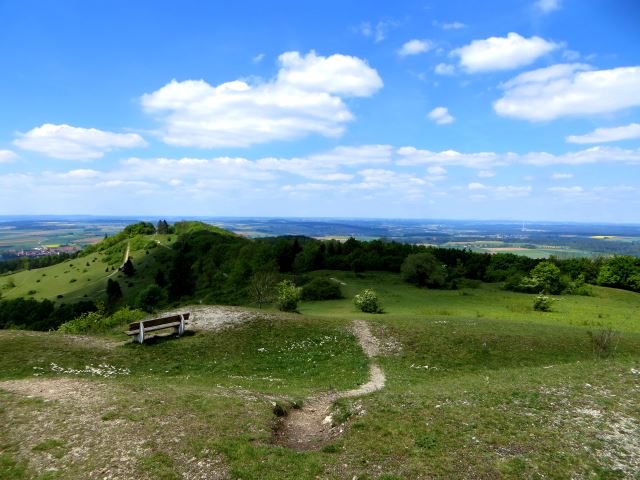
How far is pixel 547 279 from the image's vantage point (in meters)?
84.1

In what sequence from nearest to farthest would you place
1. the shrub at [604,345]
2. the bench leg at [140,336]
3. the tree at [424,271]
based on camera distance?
the bench leg at [140,336], the shrub at [604,345], the tree at [424,271]

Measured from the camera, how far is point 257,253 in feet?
364

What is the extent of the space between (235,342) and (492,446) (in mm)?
21280

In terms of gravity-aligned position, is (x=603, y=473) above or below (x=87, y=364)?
above

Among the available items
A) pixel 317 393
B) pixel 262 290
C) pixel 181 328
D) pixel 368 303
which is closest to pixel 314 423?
pixel 317 393

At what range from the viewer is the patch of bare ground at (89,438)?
37.7 feet

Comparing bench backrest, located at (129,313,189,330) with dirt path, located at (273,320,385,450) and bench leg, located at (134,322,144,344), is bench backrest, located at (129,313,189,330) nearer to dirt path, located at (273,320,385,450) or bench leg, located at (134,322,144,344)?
bench leg, located at (134,322,144,344)

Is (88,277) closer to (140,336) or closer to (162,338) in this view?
(162,338)

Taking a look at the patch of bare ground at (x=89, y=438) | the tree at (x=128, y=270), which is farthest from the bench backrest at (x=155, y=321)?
the tree at (x=128, y=270)

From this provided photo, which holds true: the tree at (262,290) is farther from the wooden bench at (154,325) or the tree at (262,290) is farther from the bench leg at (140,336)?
the bench leg at (140,336)

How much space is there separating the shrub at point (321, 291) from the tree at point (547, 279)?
46.2m

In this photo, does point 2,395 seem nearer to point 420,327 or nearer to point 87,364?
point 87,364

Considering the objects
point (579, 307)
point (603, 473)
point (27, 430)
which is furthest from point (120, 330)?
point (579, 307)

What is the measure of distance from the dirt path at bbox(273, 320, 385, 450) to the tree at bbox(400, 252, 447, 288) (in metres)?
64.0
